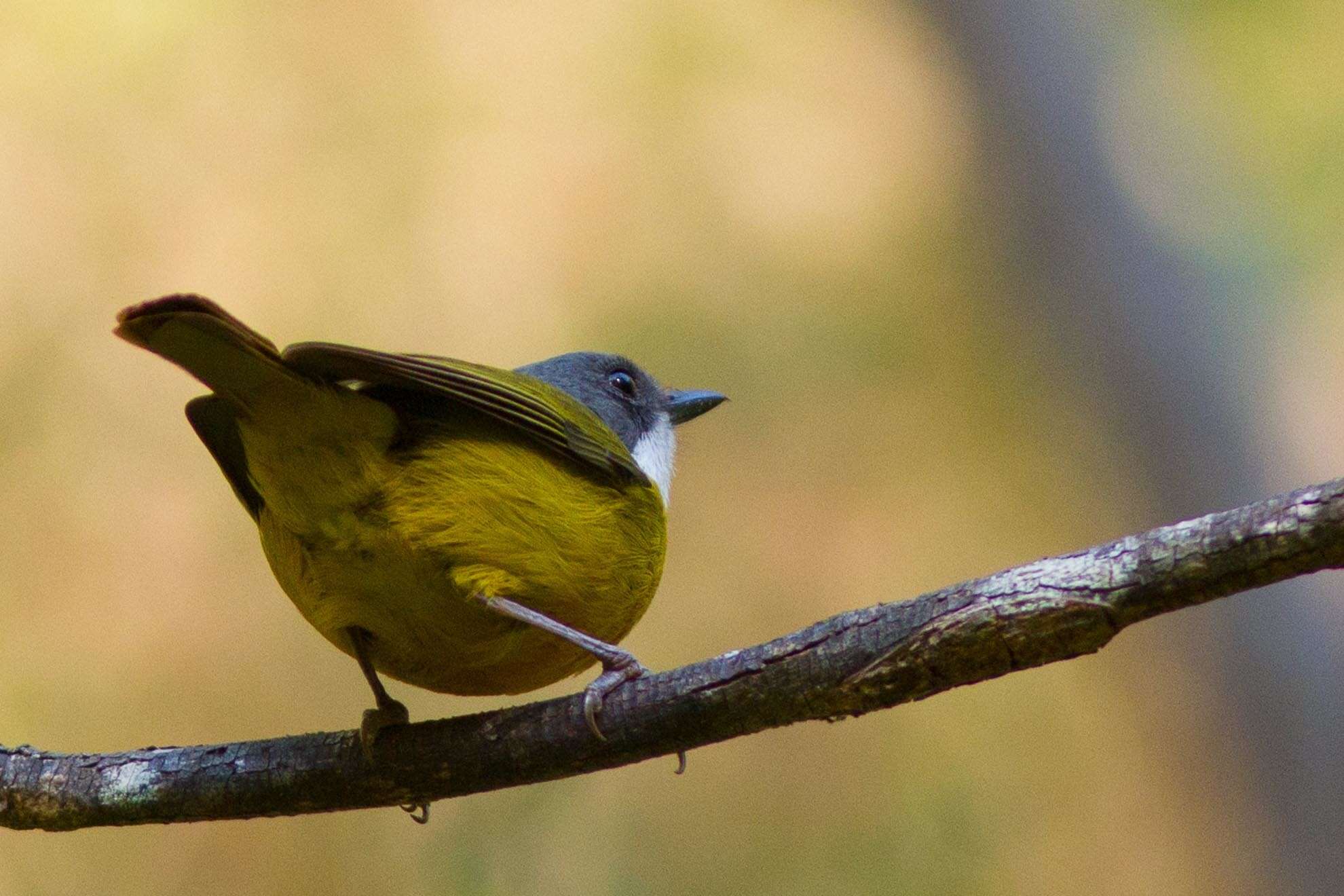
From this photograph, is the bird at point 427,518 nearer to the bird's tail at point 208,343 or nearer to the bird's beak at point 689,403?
the bird's tail at point 208,343

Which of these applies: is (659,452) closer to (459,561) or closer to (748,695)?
(459,561)

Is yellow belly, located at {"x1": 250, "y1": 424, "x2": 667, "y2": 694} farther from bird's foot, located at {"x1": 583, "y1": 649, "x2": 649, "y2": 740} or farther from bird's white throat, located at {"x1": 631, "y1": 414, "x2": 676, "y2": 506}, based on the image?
bird's white throat, located at {"x1": 631, "y1": 414, "x2": 676, "y2": 506}

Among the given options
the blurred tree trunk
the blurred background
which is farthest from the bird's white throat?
the blurred tree trunk

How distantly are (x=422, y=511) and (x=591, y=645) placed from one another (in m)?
0.49

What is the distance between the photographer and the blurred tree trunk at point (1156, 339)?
5.34 m

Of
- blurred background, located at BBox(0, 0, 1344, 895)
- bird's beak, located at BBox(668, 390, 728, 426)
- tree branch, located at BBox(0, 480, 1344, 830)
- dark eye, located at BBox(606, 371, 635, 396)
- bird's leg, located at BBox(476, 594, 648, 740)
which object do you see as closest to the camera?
tree branch, located at BBox(0, 480, 1344, 830)

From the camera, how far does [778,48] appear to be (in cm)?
753

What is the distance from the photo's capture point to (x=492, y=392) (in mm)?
3230

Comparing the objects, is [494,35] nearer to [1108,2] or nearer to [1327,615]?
[1108,2]

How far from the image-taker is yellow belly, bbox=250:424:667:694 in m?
3.10

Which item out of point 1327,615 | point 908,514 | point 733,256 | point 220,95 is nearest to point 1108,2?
point 733,256

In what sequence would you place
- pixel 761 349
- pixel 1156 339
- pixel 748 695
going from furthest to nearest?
pixel 761 349
pixel 1156 339
pixel 748 695

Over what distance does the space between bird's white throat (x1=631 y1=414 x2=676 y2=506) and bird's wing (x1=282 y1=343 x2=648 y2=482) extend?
0.41 m

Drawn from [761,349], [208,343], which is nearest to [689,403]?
[208,343]
